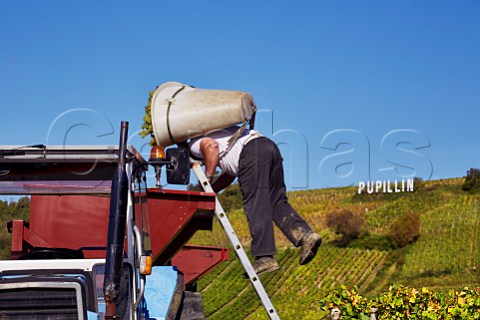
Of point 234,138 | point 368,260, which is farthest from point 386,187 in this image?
Result: point 234,138

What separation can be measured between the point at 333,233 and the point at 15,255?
216ft

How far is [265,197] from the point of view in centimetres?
775

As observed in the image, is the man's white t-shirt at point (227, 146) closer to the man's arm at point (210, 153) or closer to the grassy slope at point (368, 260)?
the man's arm at point (210, 153)

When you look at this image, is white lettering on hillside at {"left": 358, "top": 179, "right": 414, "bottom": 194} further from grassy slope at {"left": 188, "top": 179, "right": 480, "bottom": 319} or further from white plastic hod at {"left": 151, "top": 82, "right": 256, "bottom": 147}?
white plastic hod at {"left": 151, "top": 82, "right": 256, "bottom": 147}

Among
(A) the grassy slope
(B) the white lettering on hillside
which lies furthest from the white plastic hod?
(B) the white lettering on hillside

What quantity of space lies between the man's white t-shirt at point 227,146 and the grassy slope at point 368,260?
2955cm

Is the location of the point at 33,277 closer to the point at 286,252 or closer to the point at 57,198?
the point at 57,198

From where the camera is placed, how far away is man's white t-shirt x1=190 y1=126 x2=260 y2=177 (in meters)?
7.92

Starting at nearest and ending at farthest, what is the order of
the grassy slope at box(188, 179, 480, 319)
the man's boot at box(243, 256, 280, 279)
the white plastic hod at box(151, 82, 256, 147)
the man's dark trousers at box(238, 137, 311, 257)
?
the man's boot at box(243, 256, 280, 279) → the man's dark trousers at box(238, 137, 311, 257) → the white plastic hod at box(151, 82, 256, 147) → the grassy slope at box(188, 179, 480, 319)

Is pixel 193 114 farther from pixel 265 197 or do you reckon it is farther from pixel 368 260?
pixel 368 260

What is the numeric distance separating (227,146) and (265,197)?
657mm

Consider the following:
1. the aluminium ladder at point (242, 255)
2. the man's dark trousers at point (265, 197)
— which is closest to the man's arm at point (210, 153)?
the aluminium ladder at point (242, 255)

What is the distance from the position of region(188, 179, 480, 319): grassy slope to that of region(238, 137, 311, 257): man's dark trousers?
2958 cm

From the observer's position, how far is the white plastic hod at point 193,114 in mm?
8023
